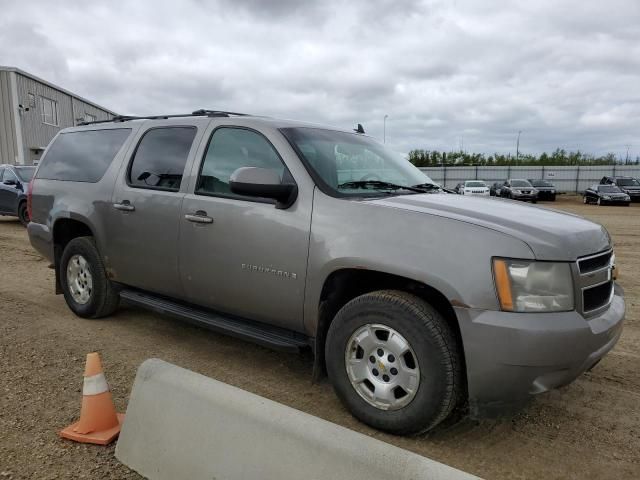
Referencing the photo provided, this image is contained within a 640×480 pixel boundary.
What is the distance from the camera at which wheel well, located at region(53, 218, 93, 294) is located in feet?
17.0

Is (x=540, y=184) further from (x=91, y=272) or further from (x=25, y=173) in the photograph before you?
(x=91, y=272)

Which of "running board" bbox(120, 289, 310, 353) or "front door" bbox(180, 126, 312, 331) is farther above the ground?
"front door" bbox(180, 126, 312, 331)

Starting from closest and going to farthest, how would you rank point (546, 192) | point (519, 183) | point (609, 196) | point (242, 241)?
1. point (242, 241)
2. point (609, 196)
3. point (519, 183)
4. point (546, 192)

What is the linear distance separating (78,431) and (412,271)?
2.09 m

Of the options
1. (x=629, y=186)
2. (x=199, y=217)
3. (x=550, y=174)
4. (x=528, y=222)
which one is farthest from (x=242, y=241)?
(x=550, y=174)

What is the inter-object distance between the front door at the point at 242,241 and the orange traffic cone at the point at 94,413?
1032 mm

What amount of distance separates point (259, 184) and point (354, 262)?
77 cm

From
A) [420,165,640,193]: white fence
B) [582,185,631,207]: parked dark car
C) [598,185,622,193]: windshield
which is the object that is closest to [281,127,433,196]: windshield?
[582,185,631,207]: parked dark car

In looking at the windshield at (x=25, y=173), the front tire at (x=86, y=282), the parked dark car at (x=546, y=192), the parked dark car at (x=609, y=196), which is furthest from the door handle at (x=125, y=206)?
the parked dark car at (x=546, y=192)

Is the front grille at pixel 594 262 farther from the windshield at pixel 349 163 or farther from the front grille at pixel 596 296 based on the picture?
the windshield at pixel 349 163

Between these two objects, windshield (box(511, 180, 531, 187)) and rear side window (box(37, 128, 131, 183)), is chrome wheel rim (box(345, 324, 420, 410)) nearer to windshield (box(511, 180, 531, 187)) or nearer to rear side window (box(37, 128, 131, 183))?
rear side window (box(37, 128, 131, 183))

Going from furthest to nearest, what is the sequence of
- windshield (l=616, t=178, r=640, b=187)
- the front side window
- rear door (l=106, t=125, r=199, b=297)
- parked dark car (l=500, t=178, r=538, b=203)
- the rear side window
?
windshield (l=616, t=178, r=640, b=187) < parked dark car (l=500, t=178, r=538, b=203) < the front side window < the rear side window < rear door (l=106, t=125, r=199, b=297)

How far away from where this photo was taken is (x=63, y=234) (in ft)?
17.4

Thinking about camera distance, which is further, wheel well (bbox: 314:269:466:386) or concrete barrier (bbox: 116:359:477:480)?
wheel well (bbox: 314:269:466:386)
